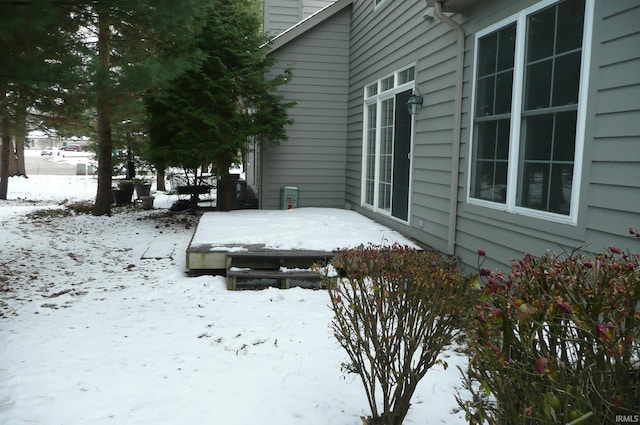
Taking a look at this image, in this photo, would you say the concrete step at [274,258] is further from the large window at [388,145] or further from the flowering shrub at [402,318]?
the flowering shrub at [402,318]

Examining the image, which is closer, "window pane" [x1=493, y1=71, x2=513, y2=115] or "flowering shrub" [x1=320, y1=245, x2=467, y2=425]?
"flowering shrub" [x1=320, y1=245, x2=467, y2=425]

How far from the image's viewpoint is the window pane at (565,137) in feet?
11.5

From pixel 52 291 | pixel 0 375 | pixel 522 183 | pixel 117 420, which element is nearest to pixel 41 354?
pixel 0 375

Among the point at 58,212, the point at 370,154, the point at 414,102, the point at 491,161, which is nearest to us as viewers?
the point at 491,161

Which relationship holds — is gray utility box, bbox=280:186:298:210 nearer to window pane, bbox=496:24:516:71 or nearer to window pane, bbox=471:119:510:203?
window pane, bbox=471:119:510:203

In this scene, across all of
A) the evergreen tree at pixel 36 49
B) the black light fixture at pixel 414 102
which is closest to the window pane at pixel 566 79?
the black light fixture at pixel 414 102

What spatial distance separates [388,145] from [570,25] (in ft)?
13.5

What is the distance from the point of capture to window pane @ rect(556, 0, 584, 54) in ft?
11.3

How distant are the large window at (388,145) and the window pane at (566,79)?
116 inches

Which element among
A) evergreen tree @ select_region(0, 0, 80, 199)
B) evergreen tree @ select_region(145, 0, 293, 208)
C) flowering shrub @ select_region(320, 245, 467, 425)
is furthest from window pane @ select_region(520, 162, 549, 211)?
evergreen tree @ select_region(145, 0, 293, 208)

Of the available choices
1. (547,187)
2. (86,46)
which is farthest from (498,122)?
(86,46)

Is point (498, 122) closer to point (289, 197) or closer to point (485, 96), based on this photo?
point (485, 96)

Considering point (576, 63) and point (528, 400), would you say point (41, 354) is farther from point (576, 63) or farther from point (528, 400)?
point (576, 63)

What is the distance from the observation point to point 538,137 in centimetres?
393
